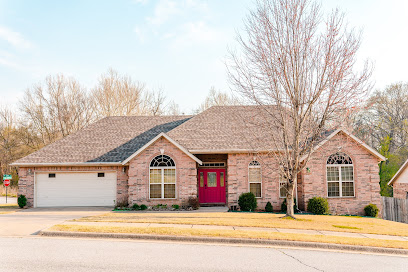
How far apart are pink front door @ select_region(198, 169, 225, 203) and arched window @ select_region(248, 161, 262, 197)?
224 centimetres

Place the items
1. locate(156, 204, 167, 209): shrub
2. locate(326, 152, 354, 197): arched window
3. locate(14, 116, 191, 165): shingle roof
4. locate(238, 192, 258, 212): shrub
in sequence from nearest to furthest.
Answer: locate(238, 192, 258, 212): shrub → locate(156, 204, 167, 209): shrub → locate(326, 152, 354, 197): arched window → locate(14, 116, 191, 165): shingle roof

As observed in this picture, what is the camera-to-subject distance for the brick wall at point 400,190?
25898 mm

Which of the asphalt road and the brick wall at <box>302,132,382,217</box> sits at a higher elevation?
the brick wall at <box>302,132,382,217</box>

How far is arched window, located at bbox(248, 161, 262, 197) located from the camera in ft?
68.2

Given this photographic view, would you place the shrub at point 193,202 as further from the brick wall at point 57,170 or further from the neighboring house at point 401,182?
the neighboring house at point 401,182

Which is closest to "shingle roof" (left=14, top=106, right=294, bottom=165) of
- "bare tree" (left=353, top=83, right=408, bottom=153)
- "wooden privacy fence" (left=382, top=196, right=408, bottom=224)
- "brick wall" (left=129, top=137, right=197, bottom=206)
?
"brick wall" (left=129, top=137, right=197, bottom=206)

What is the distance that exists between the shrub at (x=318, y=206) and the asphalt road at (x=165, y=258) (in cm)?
914

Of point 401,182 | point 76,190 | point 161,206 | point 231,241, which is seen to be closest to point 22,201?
point 76,190

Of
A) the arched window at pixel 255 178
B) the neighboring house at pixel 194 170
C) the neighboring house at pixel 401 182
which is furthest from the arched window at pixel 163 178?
the neighboring house at pixel 401 182

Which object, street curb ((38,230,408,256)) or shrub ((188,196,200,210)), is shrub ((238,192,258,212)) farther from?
street curb ((38,230,408,256))

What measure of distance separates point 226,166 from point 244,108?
532 centimetres

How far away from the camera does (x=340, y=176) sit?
66.5 feet

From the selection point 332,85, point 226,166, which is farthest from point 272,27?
point 226,166

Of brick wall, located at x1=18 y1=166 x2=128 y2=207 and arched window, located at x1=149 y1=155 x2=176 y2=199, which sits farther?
brick wall, located at x1=18 y1=166 x2=128 y2=207
